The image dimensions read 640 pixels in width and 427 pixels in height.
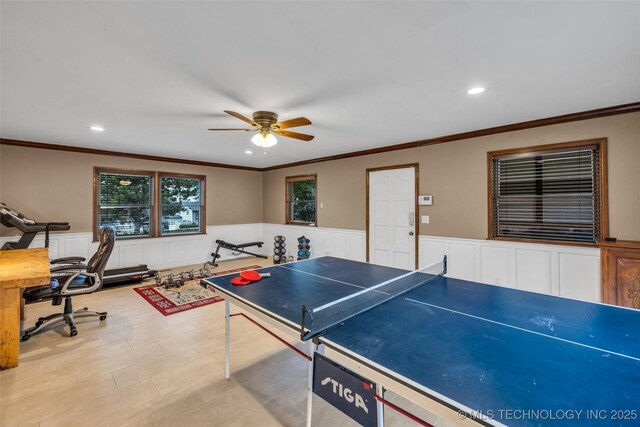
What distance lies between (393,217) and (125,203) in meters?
5.31

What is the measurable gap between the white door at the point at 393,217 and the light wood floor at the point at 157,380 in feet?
9.18

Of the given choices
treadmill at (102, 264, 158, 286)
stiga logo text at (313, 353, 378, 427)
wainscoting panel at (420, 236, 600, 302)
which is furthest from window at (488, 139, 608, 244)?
treadmill at (102, 264, 158, 286)

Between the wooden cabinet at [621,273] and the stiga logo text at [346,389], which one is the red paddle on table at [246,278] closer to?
the stiga logo text at [346,389]

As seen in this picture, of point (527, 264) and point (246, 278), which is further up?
point (246, 278)

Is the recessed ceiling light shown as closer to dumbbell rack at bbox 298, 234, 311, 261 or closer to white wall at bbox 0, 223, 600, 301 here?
white wall at bbox 0, 223, 600, 301

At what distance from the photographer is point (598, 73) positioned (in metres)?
2.23

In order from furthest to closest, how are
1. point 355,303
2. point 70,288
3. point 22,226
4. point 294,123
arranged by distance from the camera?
point 22,226
point 70,288
point 294,123
point 355,303

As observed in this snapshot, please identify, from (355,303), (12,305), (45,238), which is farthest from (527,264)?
(45,238)

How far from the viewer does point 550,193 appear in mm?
3490

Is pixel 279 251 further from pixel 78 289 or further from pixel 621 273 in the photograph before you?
pixel 621 273

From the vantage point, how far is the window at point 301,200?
648 centimetres

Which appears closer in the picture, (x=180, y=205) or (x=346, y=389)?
(x=346, y=389)

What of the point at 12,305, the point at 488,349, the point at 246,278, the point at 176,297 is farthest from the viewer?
the point at 176,297

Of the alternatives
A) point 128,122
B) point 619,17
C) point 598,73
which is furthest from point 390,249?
point 128,122
